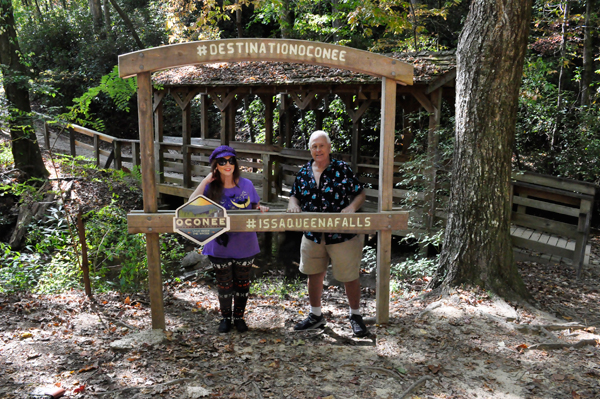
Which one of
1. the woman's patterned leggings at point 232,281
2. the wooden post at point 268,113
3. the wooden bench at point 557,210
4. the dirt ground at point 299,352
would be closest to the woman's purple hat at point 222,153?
the woman's patterned leggings at point 232,281

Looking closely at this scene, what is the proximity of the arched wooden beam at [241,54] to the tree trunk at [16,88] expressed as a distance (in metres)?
6.27

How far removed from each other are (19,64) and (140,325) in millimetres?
8943

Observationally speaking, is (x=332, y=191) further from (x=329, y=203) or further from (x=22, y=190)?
(x=22, y=190)

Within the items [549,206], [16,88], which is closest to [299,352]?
[549,206]

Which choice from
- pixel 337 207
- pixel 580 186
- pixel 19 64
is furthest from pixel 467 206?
pixel 19 64

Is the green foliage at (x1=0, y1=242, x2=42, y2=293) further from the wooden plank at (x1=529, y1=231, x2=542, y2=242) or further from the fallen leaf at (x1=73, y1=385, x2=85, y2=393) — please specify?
the wooden plank at (x1=529, y1=231, x2=542, y2=242)

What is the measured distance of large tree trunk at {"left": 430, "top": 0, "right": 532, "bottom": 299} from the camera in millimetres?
4254

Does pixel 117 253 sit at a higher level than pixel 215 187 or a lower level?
lower

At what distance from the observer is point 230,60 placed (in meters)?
3.31

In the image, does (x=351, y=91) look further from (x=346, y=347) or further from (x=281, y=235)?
(x=346, y=347)

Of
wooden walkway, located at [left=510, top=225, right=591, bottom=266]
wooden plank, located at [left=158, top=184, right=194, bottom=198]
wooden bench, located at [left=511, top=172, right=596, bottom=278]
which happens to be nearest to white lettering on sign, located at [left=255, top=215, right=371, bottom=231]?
wooden bench, located at [left=511, top=172, right=596, bottom=278]

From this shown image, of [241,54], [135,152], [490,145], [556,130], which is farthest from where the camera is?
[135,152]

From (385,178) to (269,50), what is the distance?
1.35 m

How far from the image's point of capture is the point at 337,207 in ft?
12.0
